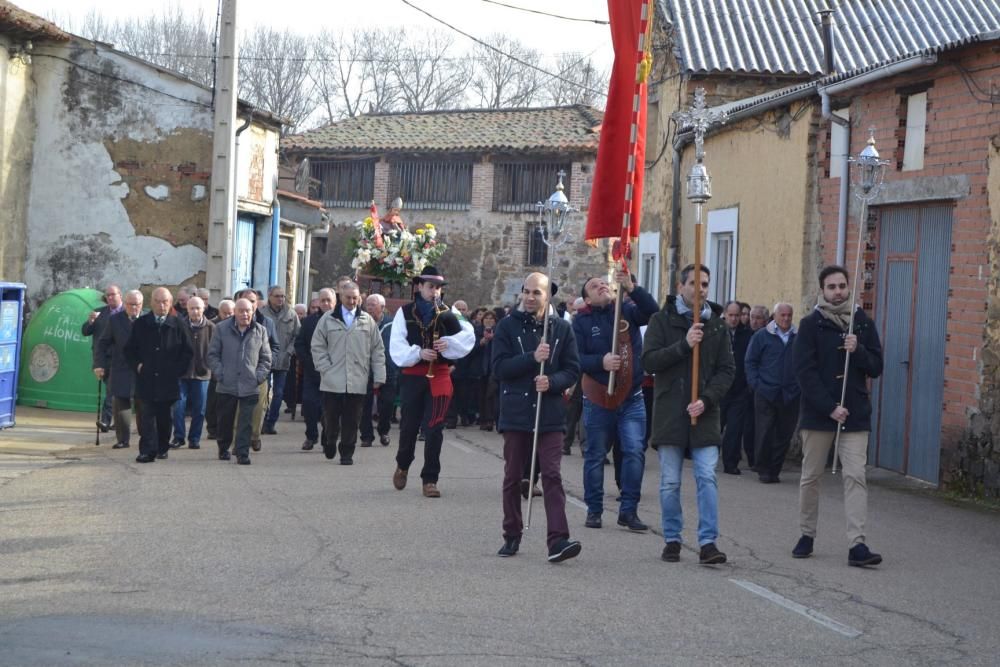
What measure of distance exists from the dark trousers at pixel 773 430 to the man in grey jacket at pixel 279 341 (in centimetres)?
663

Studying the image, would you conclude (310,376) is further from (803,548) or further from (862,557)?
(862,557)

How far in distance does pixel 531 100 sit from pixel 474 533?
152 feet

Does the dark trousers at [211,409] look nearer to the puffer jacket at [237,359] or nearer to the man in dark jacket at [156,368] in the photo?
the puffer jacket at [237,359]

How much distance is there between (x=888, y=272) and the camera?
15.7m

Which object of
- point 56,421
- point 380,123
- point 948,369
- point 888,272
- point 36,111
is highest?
point 380,123

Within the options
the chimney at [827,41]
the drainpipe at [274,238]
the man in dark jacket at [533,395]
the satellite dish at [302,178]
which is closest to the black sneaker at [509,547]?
the man in dark jacket at [533,395]

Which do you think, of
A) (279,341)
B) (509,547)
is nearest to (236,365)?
(279,341)

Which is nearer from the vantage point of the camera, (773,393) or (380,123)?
(773,393)

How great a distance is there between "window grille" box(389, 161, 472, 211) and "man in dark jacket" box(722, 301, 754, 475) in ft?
90.4

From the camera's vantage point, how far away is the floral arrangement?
2438 cm

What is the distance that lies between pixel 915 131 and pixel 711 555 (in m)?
7.85

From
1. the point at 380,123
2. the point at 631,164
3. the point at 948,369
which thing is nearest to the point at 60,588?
the point at 631,164

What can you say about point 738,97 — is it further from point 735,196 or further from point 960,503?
point 960,503

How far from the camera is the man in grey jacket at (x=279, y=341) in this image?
1848 cm
